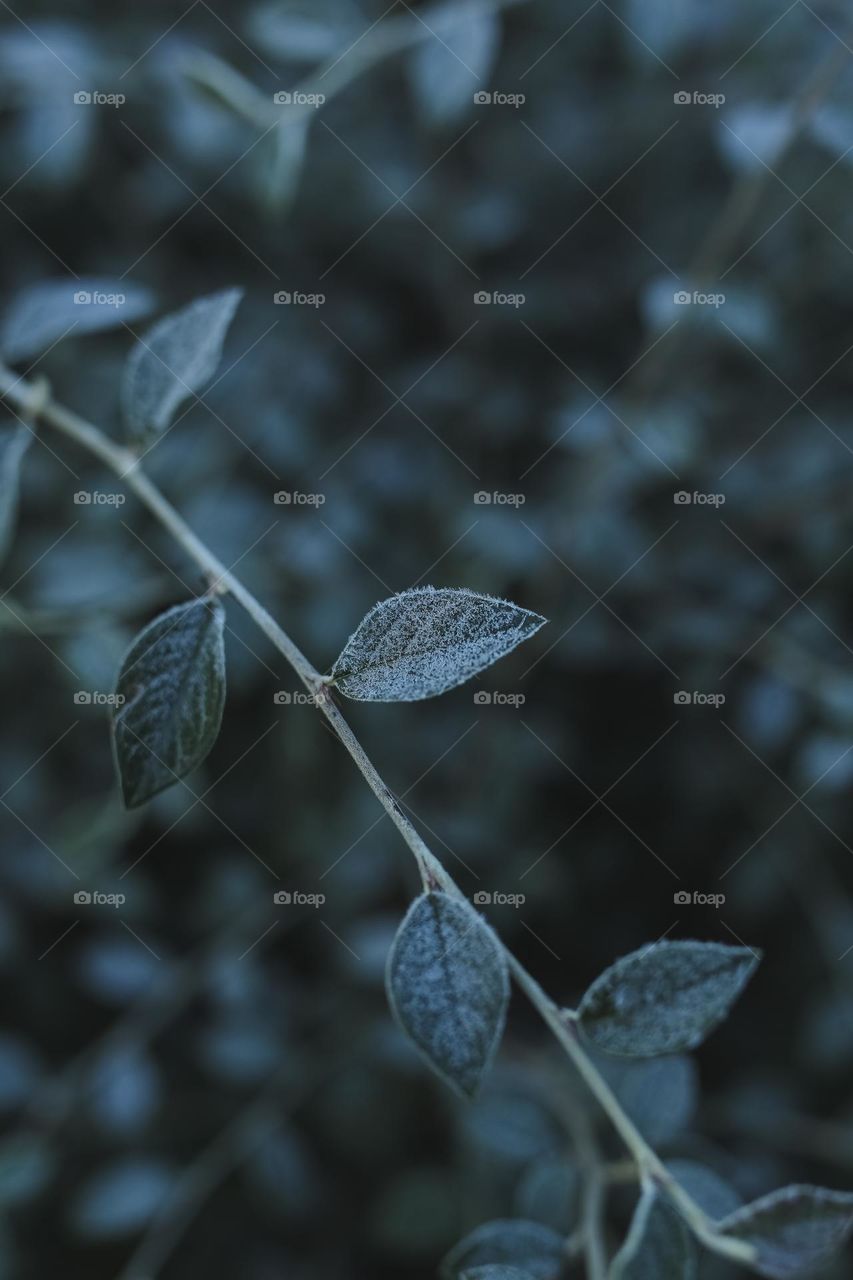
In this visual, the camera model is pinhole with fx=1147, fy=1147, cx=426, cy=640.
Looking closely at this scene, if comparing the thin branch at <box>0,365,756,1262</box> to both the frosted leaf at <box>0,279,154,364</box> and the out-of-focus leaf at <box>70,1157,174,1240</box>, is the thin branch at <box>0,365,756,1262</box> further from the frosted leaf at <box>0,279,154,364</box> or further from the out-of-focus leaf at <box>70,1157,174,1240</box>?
the out-of-focus leaf at <box>70,1157,174,1240</box>

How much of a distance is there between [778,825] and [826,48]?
0.64 metres

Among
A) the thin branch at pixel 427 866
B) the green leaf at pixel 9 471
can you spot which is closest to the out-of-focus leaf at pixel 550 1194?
the thin branch at pixel 427 866

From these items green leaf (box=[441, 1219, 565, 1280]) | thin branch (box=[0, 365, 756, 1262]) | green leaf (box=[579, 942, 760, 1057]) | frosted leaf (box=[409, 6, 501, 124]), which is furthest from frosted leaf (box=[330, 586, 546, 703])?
frosted leaf (box=[409, 6, 501, 124])

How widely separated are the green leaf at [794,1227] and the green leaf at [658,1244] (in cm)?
3

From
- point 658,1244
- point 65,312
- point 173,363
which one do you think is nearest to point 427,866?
point 658,1244

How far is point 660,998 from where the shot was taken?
1.43 ft

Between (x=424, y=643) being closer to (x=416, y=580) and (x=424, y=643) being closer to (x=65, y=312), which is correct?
(x=65, y=312)

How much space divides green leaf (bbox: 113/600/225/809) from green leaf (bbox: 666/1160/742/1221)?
0.34 metres

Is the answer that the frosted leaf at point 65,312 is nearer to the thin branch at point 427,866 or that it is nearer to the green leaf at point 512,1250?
the thin branch at point 427,866

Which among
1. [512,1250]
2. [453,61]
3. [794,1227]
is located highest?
[453,61]

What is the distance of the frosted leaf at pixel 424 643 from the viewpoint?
38 centimetres

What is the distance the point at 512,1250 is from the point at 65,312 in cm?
51

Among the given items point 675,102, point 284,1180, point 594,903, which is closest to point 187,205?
point 675,102

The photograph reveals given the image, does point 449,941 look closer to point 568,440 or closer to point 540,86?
point 568,440
